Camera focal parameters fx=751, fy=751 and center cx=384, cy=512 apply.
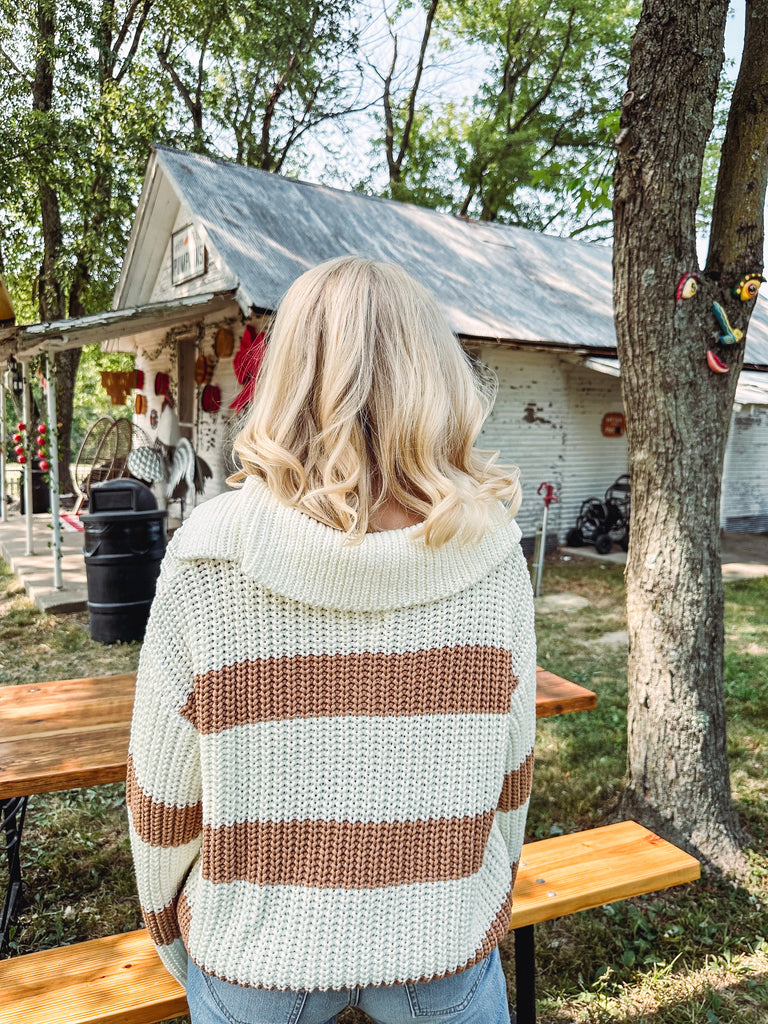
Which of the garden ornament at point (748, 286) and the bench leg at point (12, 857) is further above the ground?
the garden ornament at point (748, 286)

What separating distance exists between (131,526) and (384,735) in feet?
16.8

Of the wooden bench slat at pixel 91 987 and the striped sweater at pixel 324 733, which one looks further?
the wooden bench slat at pixel 91 987

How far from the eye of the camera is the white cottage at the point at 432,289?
886cm

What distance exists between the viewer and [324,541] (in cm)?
109

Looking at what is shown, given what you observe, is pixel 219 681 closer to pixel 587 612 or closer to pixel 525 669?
pixel 525 669

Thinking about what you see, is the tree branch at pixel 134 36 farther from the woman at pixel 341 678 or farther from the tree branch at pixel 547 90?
the woman at pixel 341 678

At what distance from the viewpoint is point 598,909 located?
9.56 ft

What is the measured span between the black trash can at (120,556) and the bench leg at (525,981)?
445cm

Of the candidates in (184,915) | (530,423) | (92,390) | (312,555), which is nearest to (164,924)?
(184,915)

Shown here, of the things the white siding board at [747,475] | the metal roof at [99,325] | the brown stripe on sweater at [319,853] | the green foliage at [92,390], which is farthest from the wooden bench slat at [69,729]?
the green foliage at [92,390]

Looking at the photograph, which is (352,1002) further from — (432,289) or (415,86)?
(415,86)

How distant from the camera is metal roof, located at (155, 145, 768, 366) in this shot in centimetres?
834

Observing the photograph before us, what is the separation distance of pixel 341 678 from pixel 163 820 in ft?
1.38

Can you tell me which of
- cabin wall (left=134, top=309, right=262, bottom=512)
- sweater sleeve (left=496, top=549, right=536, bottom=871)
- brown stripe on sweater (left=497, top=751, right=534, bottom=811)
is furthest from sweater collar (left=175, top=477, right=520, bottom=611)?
cabin wall (left=134, top=309, right=262, bottom=512)
